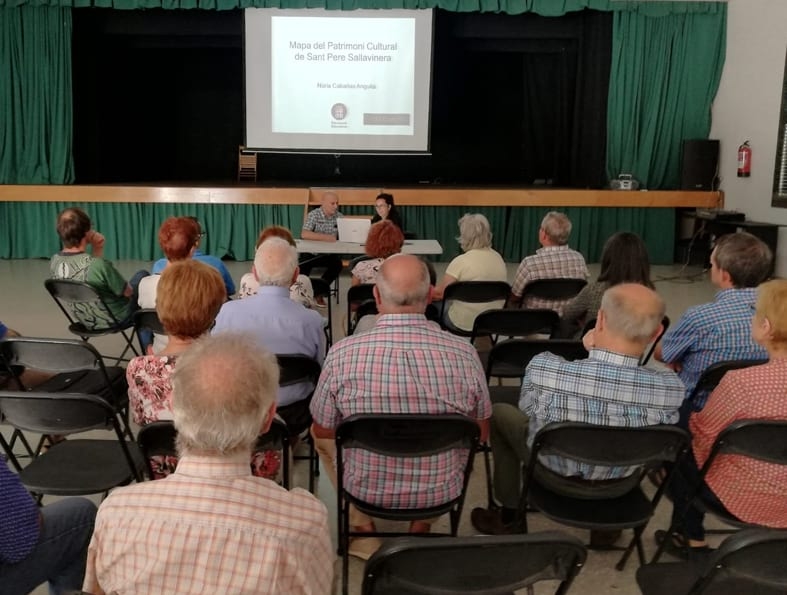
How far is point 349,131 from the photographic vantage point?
8695 millimetres

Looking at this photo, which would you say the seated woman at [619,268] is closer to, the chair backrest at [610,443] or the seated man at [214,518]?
the chair backrest at [610,443]

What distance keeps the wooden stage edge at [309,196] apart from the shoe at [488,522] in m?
5.94

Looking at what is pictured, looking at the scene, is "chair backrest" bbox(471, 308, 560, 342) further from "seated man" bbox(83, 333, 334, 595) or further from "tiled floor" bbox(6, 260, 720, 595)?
"seated man" bbox(83, 333, 334, 595)

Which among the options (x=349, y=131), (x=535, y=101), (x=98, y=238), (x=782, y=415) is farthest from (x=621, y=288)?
(x=535, y=101)

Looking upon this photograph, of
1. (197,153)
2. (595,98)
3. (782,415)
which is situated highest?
(595,98)

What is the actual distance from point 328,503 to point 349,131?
6.52 metres

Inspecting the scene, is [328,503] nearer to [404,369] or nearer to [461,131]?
[404,369]

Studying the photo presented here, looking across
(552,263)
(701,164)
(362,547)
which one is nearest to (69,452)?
(362,547)

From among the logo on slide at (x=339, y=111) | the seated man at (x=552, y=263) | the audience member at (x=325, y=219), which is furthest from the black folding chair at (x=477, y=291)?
the logo on slide at (x=339, y=111)

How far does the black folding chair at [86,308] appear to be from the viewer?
155 inches

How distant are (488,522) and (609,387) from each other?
0.89 metres

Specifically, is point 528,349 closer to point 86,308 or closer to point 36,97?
point 86,308

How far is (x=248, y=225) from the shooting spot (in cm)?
859

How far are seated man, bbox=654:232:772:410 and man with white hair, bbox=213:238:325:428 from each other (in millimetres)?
1437
